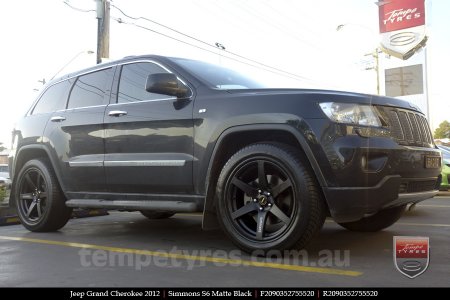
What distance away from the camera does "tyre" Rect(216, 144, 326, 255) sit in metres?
3.69

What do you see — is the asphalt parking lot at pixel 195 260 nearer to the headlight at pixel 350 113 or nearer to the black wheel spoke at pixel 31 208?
the black wheel spoke at pixel 31 208

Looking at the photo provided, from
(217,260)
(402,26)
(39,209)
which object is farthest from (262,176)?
(402,26)

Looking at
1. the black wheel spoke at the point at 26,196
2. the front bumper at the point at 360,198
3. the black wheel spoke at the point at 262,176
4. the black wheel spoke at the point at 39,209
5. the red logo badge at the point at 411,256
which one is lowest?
the red logo badge at the point at 411,256

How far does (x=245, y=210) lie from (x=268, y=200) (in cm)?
22

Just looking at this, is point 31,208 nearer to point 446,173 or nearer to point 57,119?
point 57,119

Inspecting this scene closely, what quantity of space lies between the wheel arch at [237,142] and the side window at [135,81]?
1015 mm

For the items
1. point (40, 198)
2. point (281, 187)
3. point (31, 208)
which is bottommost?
point (31, 208)

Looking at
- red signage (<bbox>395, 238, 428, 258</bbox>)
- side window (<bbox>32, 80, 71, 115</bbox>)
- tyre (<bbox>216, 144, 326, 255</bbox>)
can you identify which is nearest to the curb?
side window (<bbox>32, 80, 71, 115</bbox>)

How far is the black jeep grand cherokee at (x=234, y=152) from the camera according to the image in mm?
3648

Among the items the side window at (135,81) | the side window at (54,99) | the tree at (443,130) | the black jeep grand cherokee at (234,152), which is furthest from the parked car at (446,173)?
the tree at (443,130)

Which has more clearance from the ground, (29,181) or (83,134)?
(83,134)

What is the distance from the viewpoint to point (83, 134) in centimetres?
527

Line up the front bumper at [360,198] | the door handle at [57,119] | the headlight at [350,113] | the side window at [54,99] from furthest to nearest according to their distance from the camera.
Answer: the side window at [54,99], the door handle at [57,119], the headlight at [350,113], the front bumper at [360,198]

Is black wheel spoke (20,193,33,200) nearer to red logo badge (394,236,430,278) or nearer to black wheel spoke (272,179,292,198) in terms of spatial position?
A: black wheel spoke (272,179,292,198)
